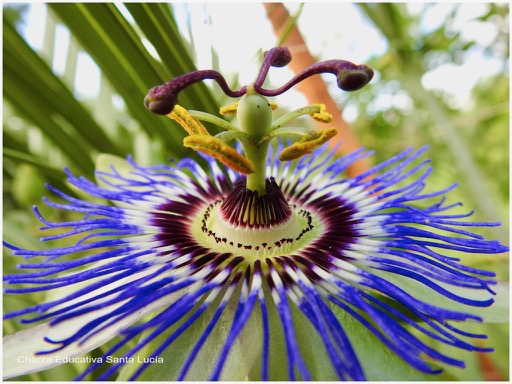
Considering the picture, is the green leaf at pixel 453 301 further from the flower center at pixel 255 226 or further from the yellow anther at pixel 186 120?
the yellow anther at pixel 186 120

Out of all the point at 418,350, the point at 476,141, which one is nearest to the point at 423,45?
the point at 476,141

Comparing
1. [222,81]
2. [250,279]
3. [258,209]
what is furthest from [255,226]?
[222,81]

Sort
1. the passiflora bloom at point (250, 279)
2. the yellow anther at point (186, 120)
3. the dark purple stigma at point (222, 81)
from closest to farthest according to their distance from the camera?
the passiflora bloom at point (250, 279), the dark purple stigma at point (222, 81), the yellow anther at point (186, 120)

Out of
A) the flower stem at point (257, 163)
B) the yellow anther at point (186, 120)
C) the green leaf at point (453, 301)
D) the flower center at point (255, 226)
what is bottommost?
the green leaf at point (453, 301)

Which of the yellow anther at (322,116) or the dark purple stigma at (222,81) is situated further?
the yellow anther at (322,116)

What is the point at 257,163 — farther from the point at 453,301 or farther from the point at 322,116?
the point at 453,301

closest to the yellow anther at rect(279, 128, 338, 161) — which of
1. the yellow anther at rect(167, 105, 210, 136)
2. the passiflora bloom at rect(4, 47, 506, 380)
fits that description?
the passiflora bloom at rect(4, 47, 506, 380)

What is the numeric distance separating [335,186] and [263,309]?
0.56 meters

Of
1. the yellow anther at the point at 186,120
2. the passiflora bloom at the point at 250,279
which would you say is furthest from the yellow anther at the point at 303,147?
the yellow anther at the point at 186,120

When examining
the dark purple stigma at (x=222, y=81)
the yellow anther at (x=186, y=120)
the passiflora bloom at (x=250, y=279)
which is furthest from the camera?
the yellow anther at (x=186, y=120)

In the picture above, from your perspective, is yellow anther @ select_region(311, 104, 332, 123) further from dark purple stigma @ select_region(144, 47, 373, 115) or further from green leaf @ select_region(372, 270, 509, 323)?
green leaf @ select_region(372, 270, 509, 323)

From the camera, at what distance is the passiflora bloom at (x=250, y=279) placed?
0.64m

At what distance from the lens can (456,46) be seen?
75.3 inches

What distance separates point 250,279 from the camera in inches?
30.8
